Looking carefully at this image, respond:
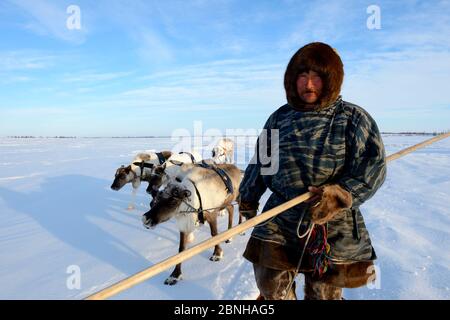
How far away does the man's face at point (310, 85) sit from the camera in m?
2.00

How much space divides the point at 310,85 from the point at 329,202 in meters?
0.77

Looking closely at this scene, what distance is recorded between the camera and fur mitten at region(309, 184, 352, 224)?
181 centimetres

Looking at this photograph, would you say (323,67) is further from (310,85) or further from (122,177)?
(122,177)

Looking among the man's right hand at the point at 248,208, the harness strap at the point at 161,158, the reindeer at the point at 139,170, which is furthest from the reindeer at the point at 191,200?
the reindeer at the point at 139,170

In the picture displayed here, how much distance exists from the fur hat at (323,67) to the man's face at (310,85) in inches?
0.9

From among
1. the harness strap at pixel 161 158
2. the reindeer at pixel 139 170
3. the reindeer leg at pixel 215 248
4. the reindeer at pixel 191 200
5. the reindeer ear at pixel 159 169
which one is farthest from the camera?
the reindeer at pixel 139 170

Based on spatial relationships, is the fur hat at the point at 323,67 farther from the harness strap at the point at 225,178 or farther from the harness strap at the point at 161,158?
the harness strap at the point at 161,158

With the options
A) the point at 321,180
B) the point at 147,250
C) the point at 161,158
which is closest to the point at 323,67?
the point at 321,180

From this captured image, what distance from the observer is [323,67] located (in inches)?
77.3

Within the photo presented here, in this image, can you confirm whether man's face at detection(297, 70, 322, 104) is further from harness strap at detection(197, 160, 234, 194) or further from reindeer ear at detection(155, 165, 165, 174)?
reindeer ear at detection(155, 165, 165, 174)

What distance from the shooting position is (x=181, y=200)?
175 inches

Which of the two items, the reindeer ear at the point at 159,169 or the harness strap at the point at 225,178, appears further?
the reindeer ear at the point at 159,169
